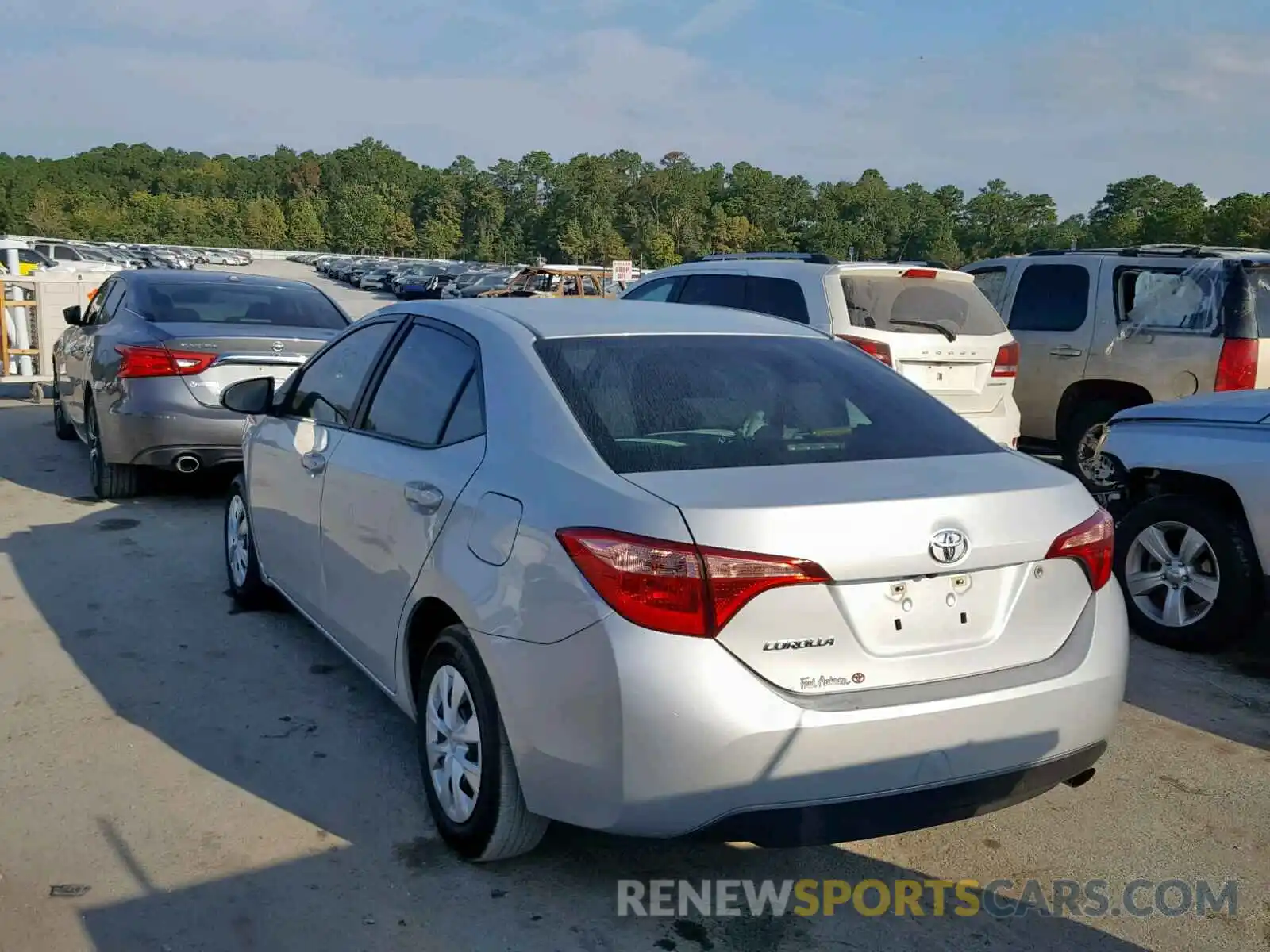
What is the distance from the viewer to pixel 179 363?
7242mm

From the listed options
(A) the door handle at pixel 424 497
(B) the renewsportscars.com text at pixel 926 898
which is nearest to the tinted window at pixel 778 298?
(A) the door handle at pixel 424 497

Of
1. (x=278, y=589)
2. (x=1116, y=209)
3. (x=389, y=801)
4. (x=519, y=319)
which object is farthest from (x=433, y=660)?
(x=1116, y=209)

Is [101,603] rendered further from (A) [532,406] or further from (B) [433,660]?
(A) [532,406]

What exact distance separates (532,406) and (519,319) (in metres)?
0.61

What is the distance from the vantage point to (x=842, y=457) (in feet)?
10.1

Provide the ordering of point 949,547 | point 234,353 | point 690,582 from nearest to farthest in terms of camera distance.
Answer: point 690,582, point 949,547, point 234,353

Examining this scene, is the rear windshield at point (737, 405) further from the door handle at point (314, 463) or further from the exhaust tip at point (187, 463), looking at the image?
the exhaust tip at point (187, 463)

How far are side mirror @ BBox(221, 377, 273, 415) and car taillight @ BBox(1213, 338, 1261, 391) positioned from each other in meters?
6.55

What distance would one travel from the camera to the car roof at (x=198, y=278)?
27.1 ft

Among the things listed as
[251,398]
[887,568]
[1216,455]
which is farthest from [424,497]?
[1216,455]

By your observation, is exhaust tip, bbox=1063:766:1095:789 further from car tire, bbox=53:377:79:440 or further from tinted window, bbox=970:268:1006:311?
car tire, bbox=53:377:79:440

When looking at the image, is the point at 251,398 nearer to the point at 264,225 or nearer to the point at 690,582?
the point at 690,582

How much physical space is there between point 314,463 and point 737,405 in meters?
1.83

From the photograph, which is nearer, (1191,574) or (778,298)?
(1191,574)
